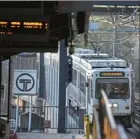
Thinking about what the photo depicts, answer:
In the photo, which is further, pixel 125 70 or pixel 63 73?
pixel 125 70

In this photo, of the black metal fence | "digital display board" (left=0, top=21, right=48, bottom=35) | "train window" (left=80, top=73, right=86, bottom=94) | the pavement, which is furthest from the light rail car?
"digital display board" (left=0, top=21, right=48, bottom=35)

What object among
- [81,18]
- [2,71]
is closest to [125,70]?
[2,71]

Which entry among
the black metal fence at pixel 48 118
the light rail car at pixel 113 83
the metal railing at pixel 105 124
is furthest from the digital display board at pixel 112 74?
the metal railing at pixel 105 124

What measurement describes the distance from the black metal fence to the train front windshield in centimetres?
374

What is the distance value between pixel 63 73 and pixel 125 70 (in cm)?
474

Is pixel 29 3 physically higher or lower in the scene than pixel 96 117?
higher

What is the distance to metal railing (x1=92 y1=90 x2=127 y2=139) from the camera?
3.68 meters

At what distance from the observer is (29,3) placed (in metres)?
9.82

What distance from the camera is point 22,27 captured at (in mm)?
11586

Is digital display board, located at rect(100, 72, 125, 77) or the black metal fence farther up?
digital display board, located at rect(100, 72, 125, 77)

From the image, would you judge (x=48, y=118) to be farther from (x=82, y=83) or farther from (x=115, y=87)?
(x=82, y=83)

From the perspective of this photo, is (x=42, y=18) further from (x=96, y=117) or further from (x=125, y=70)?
(x=125, y=70)

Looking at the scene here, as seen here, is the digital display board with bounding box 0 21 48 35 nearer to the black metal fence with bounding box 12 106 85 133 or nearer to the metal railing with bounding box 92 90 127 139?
the metal railing with bounding box 92 90 127 139

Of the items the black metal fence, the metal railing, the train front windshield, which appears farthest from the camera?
the train front windshield
